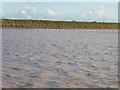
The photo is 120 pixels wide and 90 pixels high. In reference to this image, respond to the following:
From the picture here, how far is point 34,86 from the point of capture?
730 centimetres

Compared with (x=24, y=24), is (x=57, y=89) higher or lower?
higher

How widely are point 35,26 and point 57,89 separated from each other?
62473 mm

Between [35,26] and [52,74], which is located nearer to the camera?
[52,74]

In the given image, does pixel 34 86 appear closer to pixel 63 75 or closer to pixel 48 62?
pixel 63 75

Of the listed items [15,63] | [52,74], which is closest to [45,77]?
[52,74]

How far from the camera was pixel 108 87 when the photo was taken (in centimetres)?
749

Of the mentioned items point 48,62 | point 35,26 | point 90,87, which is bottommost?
point 35,26

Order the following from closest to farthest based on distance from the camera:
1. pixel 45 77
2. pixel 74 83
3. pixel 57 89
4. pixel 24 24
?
pixel 57 89
pixel 74 83
pixel 45 77
pixel 24 24

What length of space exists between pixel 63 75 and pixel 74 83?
44.4 inches

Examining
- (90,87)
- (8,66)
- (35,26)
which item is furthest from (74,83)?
(35,26)

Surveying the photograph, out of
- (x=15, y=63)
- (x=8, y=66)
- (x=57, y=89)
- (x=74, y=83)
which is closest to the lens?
(x=57, y=89)

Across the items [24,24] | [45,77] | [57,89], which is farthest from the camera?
[24,24]

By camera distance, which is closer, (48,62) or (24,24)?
(48,62)

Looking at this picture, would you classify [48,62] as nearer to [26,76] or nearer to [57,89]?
[26,76]
